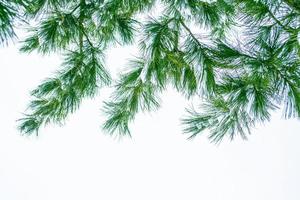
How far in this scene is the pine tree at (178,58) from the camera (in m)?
1.26

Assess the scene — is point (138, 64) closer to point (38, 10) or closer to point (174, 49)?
point (174, 49)

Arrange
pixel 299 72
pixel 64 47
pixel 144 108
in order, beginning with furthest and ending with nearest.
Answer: pixel 144 108 < pixel 64 47 < pixel 299 72

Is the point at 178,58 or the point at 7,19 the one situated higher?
the point at 178,58

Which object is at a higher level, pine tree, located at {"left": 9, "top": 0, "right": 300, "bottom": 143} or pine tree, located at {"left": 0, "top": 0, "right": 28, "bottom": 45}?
pine tree, located at {"left": 9, "top": 0, "right": 300, "bottom": 143}

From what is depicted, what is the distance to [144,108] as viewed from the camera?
183 centimetres

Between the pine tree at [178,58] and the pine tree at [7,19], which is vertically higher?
the pine tree at [178,58]

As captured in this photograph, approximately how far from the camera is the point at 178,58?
1.58 metres

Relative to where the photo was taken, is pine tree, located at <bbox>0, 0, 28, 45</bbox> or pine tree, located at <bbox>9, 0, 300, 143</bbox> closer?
pine tree, located at <bbox>0, 0, 28, 45</bbox>

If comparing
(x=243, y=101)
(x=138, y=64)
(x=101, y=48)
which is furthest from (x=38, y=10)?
(x=243, y=101)

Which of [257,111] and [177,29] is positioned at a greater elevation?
[177,29]

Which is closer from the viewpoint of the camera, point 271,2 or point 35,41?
point 271,2

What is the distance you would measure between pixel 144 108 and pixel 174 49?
0.38 meters

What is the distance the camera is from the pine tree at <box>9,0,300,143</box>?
126 centimetres

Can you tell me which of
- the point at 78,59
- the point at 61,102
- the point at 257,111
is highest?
the point at 78,59
